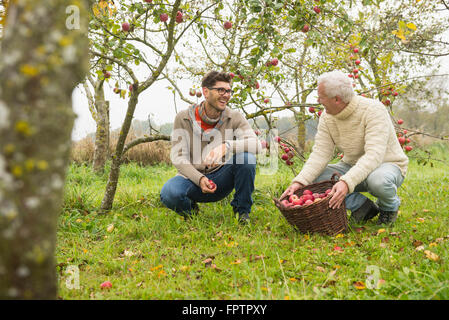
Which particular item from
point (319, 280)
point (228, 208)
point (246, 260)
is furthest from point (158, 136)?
point (319, 280)

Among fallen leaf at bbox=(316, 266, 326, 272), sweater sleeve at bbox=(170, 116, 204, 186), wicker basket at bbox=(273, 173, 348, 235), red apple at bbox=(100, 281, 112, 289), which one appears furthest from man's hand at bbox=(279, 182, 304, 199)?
red apple at bbox=(100, 281, 112, 289)

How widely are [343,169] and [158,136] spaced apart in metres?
2.03

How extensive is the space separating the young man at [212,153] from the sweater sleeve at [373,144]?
0.94 m

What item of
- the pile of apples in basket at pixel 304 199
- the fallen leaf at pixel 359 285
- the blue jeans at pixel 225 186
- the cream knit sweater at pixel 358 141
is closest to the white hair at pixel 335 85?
the cream knit sweater at pixel 358 141

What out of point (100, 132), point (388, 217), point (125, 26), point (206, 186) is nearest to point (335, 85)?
point (388, 217)

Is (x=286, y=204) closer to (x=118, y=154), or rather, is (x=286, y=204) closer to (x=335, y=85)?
(x=335, y=85)

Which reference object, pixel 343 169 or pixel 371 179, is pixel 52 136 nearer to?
pixel 371 179

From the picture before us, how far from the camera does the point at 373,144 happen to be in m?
2.86

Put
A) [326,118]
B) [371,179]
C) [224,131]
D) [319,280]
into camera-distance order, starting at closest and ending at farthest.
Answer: [319,280]
[371,179]
[326,118]
[224,131]

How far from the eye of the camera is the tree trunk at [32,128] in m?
0.95

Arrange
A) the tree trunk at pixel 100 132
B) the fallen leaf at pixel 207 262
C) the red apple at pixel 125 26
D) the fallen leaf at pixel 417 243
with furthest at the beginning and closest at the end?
1. the tree trunk at pixel 100 132
2. the red apple at pixel 125 26
3. the fallen leaf at pixel 417 243
4. the fallen leaf at pixel 207 262

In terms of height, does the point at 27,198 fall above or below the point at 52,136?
below

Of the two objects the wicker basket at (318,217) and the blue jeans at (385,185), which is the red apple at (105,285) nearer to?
the wicker basket at (318,217)

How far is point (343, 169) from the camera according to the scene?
334 cm
